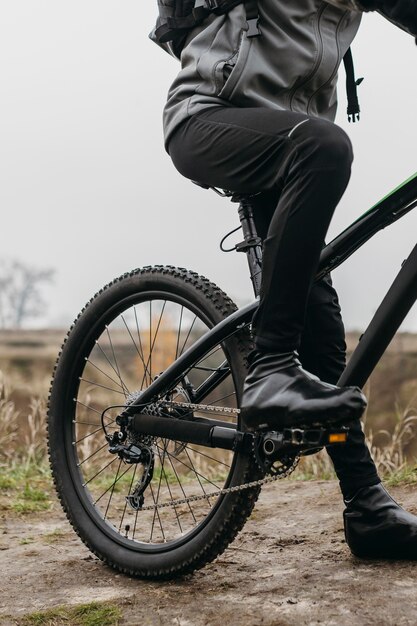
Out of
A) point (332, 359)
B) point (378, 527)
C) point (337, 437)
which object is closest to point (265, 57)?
point (332, 359)

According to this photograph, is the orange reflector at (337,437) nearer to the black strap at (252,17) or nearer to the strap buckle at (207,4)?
the black strap at (252,17)

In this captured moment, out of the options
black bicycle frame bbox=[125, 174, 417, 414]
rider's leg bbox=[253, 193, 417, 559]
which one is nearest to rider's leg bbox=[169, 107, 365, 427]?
black bicycle frame bbox=[125, 174, 417, 414]

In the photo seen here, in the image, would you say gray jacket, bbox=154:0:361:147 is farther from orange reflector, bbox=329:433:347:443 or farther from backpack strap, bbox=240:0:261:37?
orange reflector, bbox=329:433:347:443

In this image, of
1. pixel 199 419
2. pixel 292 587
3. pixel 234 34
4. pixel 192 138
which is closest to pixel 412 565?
pixel 292 587

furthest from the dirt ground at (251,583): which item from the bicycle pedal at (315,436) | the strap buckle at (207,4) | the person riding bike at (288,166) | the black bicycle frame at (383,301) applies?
the strap buckle at (207,4)

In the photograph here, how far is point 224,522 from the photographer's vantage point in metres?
2.34

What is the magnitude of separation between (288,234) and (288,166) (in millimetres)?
169

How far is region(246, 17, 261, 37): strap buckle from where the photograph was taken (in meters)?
2.20

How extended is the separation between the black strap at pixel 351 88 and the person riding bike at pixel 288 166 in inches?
3.8

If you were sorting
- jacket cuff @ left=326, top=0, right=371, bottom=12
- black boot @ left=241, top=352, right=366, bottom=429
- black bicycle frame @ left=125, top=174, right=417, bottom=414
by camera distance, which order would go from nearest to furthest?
jacket cuff @ left=326, top=0, right=371, bottom=12
black boot @ left=241, top=352, right=366, bottom=429
black bicycle frame @ left=125, top=174, right=417, bottom=414

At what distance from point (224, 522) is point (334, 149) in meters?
1.04

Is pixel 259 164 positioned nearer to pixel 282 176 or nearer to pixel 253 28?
pixel 282 176

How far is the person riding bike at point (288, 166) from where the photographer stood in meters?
2.08

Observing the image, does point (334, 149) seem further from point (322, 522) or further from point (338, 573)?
point (322, 522)
